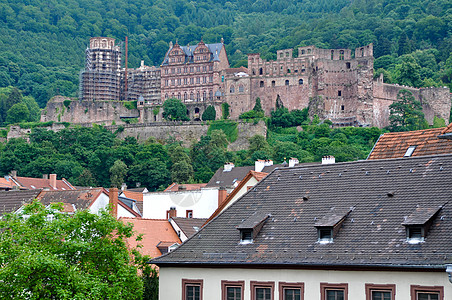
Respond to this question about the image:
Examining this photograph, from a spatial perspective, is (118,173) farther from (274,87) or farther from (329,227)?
(329,227)

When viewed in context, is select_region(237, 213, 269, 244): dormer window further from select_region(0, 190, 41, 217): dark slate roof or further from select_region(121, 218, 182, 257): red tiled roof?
select_region(0, 190, 41, 217): dark slate roof

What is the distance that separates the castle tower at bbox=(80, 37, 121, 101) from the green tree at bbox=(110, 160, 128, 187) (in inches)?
1606

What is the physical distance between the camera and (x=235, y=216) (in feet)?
111

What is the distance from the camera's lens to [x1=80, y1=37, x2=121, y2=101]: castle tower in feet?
590

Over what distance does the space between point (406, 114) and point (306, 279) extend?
129m

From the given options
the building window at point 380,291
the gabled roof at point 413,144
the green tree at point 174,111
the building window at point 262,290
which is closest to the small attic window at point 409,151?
the gabled roof at point 413,144

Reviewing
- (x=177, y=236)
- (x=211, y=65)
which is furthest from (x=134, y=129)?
(x=177, y=236)

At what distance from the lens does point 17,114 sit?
190 m

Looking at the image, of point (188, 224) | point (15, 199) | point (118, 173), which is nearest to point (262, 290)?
point (188, 224)

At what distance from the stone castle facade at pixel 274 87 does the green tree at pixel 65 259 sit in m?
124

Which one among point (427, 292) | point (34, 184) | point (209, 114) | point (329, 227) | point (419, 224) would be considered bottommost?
point (427, 292)

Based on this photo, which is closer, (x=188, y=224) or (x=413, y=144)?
(x=413, y=144)

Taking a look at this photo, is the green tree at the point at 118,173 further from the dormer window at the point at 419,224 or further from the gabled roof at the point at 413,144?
the dormer window at the point at 419,224

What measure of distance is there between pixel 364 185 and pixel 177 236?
61.7 feet
